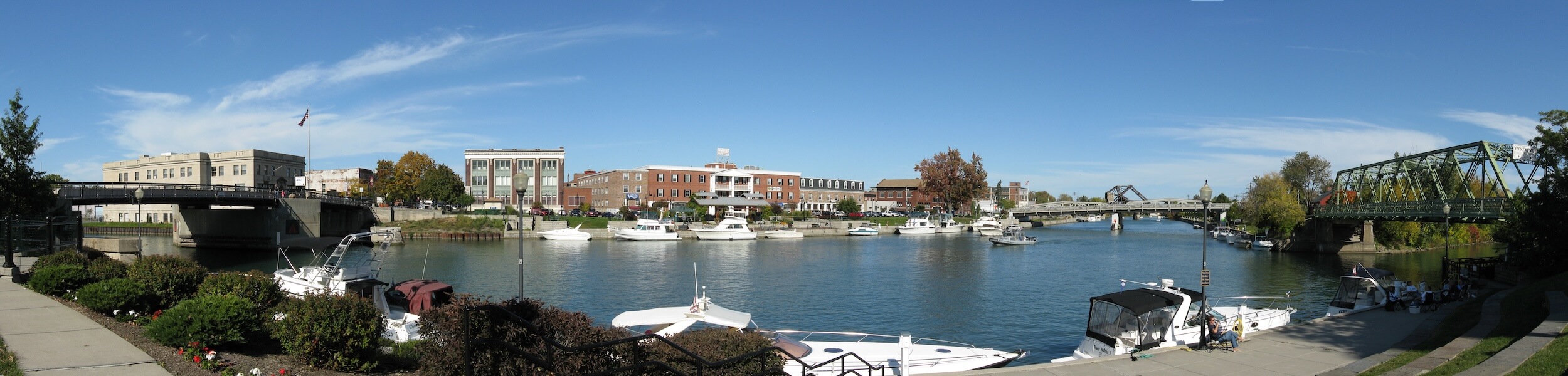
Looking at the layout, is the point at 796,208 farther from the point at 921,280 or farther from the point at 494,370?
the point at 494,370

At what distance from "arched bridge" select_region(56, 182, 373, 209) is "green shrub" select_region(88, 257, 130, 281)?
95.2ft

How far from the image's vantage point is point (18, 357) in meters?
10.6

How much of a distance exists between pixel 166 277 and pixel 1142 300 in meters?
22.4

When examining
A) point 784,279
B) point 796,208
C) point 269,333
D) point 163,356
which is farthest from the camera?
point 796,208

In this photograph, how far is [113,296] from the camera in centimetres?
1423

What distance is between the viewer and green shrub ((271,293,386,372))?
1063 centimetres

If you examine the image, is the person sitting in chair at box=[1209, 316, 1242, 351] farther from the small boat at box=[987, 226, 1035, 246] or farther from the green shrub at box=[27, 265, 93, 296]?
the small boat at box=[987, 226, 1035, 246]

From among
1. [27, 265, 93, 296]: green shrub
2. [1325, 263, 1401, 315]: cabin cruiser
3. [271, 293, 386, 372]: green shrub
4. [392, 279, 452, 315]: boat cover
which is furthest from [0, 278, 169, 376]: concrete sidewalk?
[1325, 263, 1401, 315]: cabin cruiser

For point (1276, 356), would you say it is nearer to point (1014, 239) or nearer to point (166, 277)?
point (166, 277)

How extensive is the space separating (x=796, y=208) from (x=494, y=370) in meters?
109

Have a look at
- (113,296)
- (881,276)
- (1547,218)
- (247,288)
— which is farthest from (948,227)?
(113,296)

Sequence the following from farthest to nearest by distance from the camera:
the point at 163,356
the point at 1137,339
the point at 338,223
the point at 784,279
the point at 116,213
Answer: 1. the point at 116,213
2. the point at 338,223
3. the point at 784,279
4. the point at 1137,339
5. the point at 163,356

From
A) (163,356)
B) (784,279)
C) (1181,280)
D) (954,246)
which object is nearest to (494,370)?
(163,356)

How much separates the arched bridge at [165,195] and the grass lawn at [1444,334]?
52.8m
